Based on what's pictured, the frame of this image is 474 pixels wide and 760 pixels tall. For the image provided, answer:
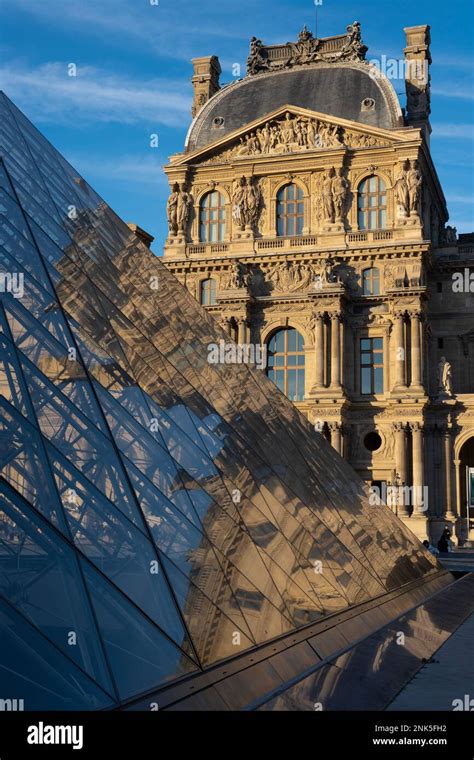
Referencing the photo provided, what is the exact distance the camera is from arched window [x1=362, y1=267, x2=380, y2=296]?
136 ft

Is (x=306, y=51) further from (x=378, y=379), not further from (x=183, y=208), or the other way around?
(x=378, y=379)

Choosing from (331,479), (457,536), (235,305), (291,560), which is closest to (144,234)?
(235,305)

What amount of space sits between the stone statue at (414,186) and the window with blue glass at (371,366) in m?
6.20

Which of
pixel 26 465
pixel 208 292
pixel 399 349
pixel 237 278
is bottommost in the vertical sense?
pixel 26 465

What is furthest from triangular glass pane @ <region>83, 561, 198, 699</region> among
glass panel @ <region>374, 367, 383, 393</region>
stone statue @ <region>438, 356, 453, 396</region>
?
glass panel @ <region>374, 367, 383, 393</region>

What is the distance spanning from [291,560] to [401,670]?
1.67 metres

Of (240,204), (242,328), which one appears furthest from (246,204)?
(242,328)

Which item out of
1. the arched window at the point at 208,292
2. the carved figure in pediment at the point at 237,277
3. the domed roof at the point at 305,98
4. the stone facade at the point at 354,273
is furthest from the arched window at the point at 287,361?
the domed roof at the point at 305,98

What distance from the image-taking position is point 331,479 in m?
13.9

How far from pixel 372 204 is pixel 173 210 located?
9927 millimetres

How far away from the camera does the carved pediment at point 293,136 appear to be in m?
42.6

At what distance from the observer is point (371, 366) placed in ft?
135

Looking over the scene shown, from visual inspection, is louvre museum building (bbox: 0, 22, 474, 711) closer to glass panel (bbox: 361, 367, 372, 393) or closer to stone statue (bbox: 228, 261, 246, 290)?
glass panel (bbox: 361, 367, 372, 393)

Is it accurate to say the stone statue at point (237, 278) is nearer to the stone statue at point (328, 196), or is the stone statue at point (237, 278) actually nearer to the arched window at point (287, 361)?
the arched window at point (287, 361)
